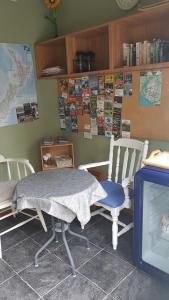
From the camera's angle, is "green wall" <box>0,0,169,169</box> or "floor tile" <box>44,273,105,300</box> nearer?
"floor tile" <box>44,273,105,300</box>

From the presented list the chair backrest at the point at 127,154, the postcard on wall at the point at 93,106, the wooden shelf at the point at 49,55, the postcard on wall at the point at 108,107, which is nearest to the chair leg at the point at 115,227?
the chair backrest at the point at 127,154

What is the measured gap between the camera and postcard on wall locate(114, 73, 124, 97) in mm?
2455

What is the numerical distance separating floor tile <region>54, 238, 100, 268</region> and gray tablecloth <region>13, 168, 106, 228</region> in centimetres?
52

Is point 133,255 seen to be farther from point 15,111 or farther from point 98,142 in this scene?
point 15,111

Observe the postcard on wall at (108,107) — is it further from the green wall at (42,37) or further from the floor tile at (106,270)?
the floor tile at (106,270)

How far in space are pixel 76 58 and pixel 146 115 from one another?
0.99 metres

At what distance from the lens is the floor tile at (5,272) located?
195 cm

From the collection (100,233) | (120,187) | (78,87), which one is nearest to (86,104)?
(78,87)

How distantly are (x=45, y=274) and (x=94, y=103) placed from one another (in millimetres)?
1750

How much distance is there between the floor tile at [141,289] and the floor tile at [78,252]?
40cm

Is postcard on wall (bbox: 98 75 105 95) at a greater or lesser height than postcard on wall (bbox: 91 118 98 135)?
greater

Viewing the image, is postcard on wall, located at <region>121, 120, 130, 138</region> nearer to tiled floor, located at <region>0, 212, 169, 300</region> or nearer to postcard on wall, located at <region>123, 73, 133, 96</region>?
postcard on wall, located at <region>123, 73, 133, 96</region>

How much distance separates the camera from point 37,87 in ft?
9.95

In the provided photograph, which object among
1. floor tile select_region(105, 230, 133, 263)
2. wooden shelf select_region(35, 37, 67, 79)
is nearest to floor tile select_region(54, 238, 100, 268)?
floor tile select_region(105, 230, 133, 263)
